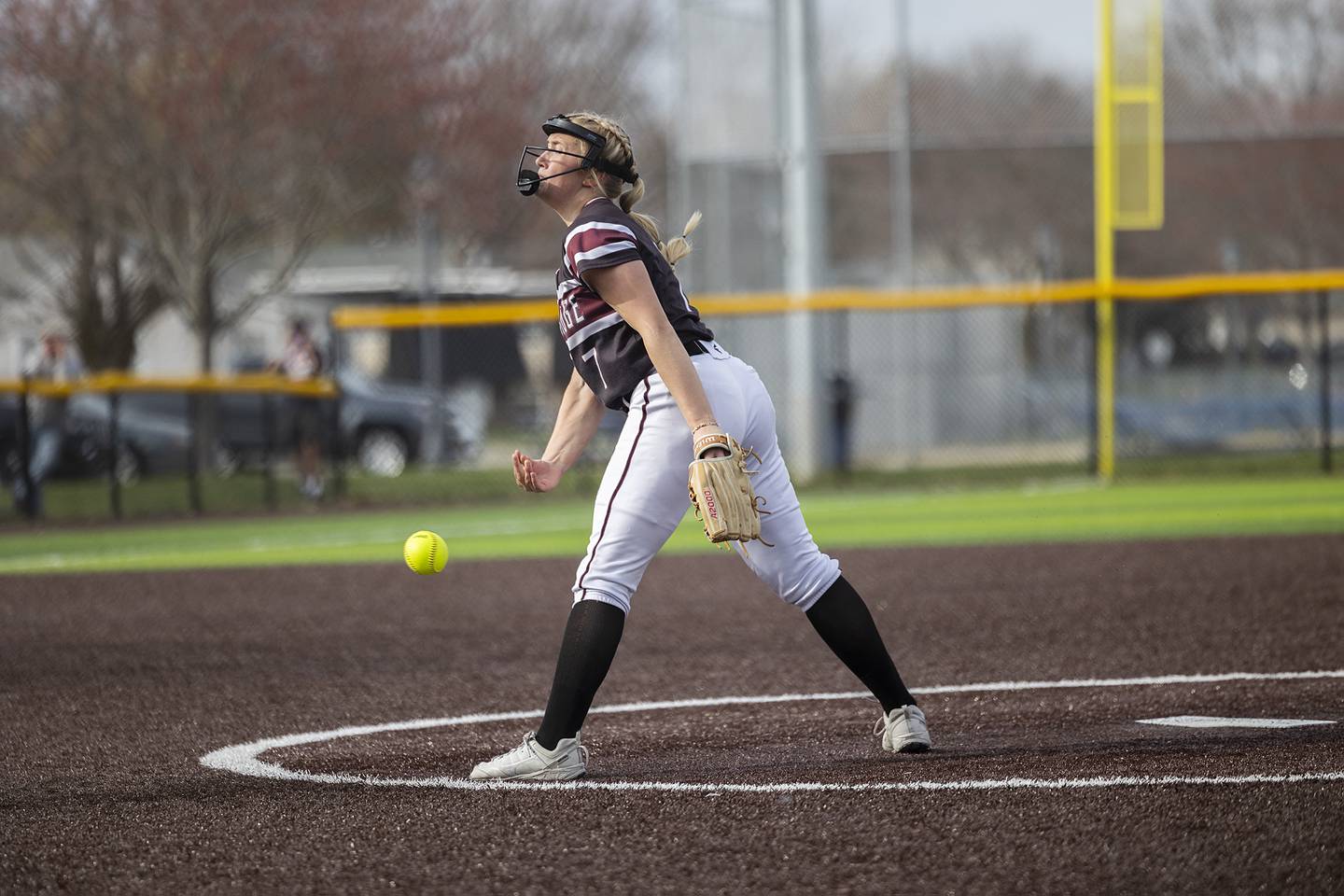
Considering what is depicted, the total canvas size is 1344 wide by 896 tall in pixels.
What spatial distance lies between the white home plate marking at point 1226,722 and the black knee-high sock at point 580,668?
69.0 inches

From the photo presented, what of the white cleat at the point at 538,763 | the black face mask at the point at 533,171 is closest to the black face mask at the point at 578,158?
the black face mask at the point at 533,171

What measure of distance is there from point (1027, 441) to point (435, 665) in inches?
539

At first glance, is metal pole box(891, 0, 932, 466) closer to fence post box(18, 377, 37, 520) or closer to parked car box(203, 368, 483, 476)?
parked car box(203, 368, 483, 476)

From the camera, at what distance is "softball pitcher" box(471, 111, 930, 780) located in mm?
4672

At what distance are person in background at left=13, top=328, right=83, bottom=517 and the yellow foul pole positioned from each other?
33.0 feet

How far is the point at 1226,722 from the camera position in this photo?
5.41 m

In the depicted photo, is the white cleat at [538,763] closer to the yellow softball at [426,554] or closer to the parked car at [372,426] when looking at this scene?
the yellow softball at [426,554]

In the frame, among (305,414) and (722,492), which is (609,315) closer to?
(722,492)

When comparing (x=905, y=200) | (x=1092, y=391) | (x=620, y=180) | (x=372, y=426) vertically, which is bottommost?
(x=372, y=426)

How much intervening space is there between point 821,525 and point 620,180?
9238mm

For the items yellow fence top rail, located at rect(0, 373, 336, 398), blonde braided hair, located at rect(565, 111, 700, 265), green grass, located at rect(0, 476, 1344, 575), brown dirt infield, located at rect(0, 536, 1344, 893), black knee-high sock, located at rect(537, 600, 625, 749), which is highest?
blonde braided hair, located at rect(565, 111, 700, 265)

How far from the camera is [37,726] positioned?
5.87m

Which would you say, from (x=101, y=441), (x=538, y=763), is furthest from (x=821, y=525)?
(x=101, y=441)

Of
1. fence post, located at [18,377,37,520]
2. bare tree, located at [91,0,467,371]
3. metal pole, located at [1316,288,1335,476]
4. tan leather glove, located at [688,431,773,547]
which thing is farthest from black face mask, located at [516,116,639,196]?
bare tree, located at [91,0,467,371]
